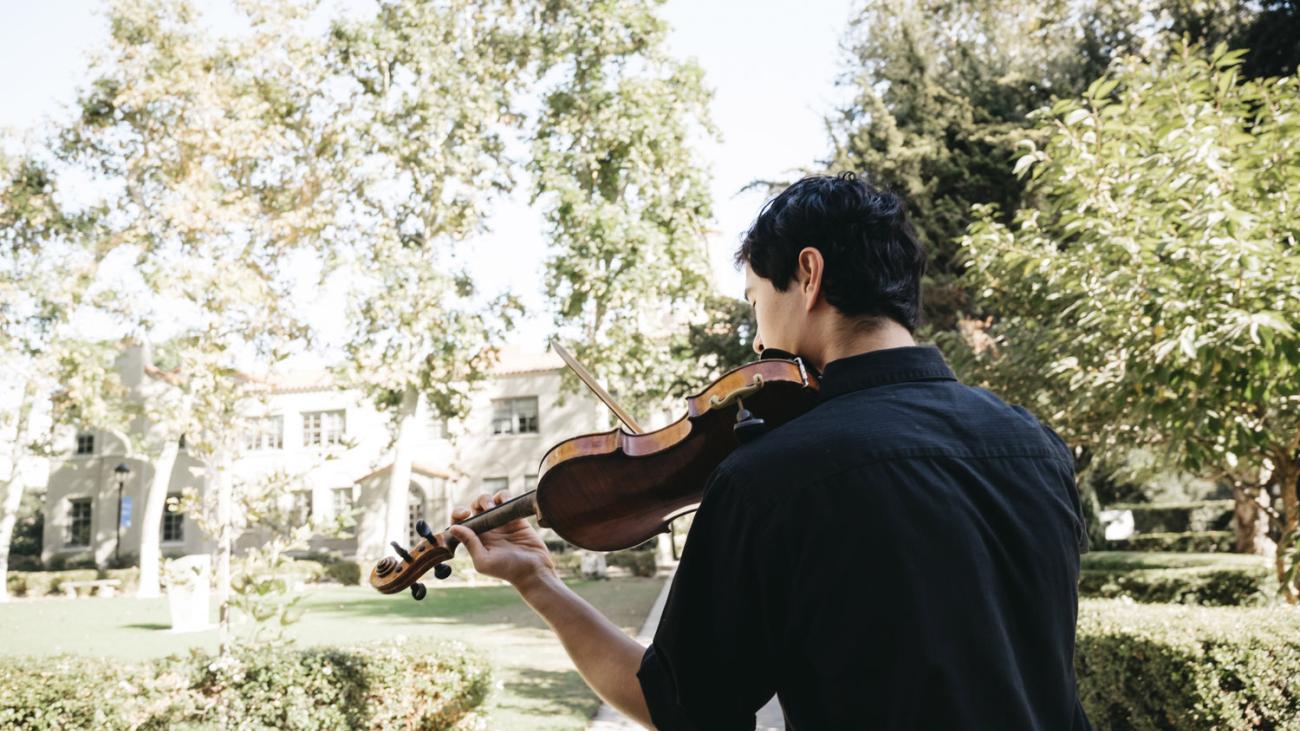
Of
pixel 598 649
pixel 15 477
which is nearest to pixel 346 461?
pixel 15 477

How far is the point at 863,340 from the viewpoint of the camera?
4.74 ft

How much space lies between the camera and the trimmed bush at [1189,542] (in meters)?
25.2

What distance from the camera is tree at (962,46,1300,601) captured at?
5.14 m

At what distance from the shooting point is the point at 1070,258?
6.78m

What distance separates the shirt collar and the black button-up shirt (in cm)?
5

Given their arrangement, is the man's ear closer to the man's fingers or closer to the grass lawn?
the man's fingers

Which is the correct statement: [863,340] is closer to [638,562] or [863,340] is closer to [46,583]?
[638,562]

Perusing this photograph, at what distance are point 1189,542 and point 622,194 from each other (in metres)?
18.3

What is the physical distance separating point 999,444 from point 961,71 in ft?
58.2

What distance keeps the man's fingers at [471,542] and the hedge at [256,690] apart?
3.97 m

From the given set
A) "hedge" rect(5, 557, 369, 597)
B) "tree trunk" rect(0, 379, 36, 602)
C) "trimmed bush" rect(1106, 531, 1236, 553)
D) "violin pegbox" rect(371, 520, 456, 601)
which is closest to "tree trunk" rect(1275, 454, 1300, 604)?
"violin pegbox" rect(371, 520, 456, 601)

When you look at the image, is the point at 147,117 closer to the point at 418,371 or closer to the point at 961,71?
the point at 418,371

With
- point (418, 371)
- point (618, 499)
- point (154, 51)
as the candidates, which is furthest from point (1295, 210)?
point (154, 51)

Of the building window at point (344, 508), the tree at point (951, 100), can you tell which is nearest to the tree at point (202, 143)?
the building window at point (344, 508)
